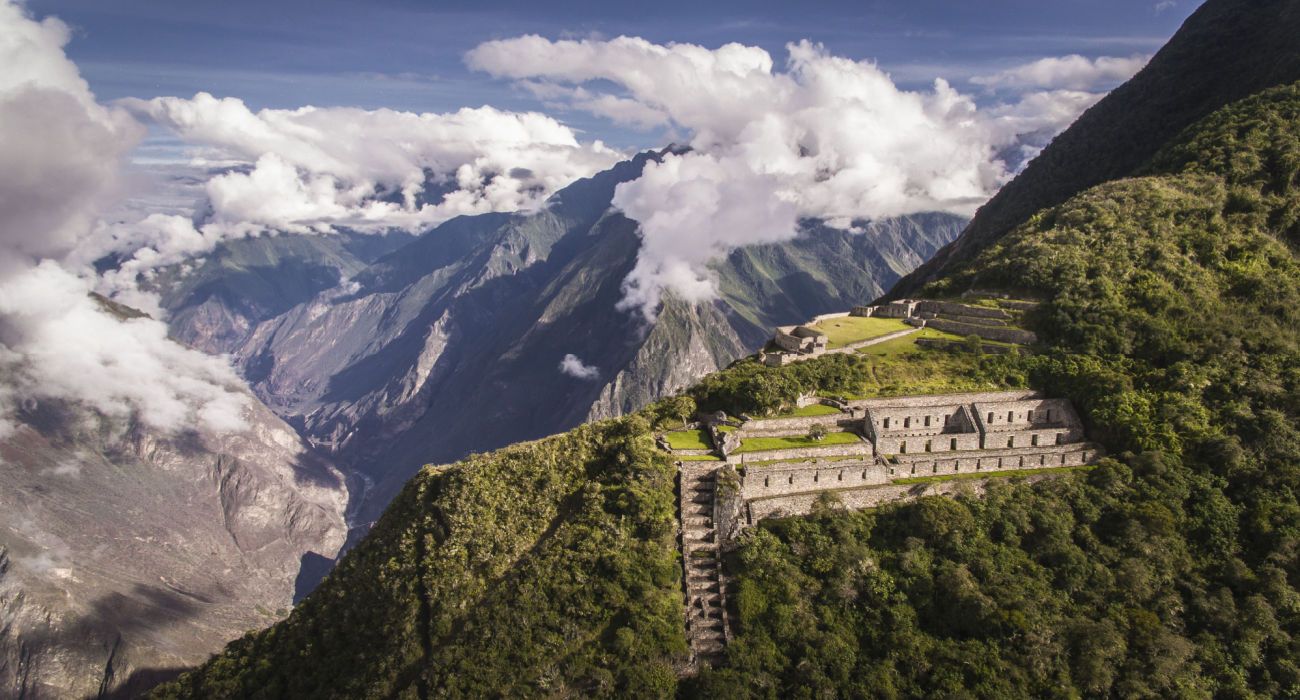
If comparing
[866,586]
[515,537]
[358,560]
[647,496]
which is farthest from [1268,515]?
[358,560]

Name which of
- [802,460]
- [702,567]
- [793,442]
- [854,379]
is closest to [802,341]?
[854,379]

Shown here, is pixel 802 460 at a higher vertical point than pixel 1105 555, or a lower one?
higher

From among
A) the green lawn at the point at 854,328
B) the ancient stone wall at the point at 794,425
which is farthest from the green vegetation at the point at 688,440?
the green lawn at the point at 854,328

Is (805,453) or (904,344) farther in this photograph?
(904,344)

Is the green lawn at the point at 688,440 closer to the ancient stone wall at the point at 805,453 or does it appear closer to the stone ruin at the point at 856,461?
the stone ruin at the point at 856,461

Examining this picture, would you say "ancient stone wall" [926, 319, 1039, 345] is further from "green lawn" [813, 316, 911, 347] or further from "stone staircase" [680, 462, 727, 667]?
"stone staircase" [680, 462, 727, 667]

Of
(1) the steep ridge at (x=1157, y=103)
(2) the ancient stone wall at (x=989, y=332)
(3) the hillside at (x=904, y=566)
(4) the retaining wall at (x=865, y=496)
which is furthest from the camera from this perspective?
(1) the steep ridge at (x=1157, y=103)

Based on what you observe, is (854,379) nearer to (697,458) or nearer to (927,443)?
(927,443)
